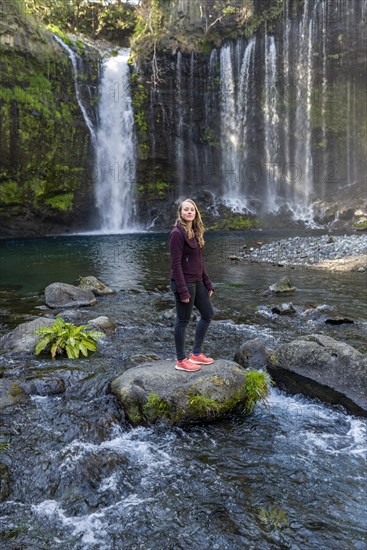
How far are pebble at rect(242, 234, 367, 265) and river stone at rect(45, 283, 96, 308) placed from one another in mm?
10073

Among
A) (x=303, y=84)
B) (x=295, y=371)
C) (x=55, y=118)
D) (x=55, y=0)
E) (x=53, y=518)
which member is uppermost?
(x=55, y=0)

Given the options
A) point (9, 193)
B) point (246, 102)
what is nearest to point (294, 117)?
point (246, 102)

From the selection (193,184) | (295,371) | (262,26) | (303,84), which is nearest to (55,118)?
(193,184)

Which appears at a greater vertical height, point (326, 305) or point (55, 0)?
point (55, 0)

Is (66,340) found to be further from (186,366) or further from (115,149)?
(115,149)

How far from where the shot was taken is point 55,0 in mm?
43938

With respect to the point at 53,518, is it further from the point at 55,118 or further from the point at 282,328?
the point at 55,118

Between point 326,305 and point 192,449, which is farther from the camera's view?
point 326,305

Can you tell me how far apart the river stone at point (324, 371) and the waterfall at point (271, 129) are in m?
37.7

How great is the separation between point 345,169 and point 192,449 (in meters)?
43.4

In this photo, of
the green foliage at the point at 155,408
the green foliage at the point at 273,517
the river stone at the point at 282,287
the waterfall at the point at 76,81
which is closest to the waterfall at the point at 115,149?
the waterfall at the point at 76,81

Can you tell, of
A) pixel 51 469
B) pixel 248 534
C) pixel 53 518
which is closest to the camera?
pixel 248 534

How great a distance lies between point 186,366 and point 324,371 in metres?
2.13

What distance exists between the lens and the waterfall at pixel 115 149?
3897 cm
